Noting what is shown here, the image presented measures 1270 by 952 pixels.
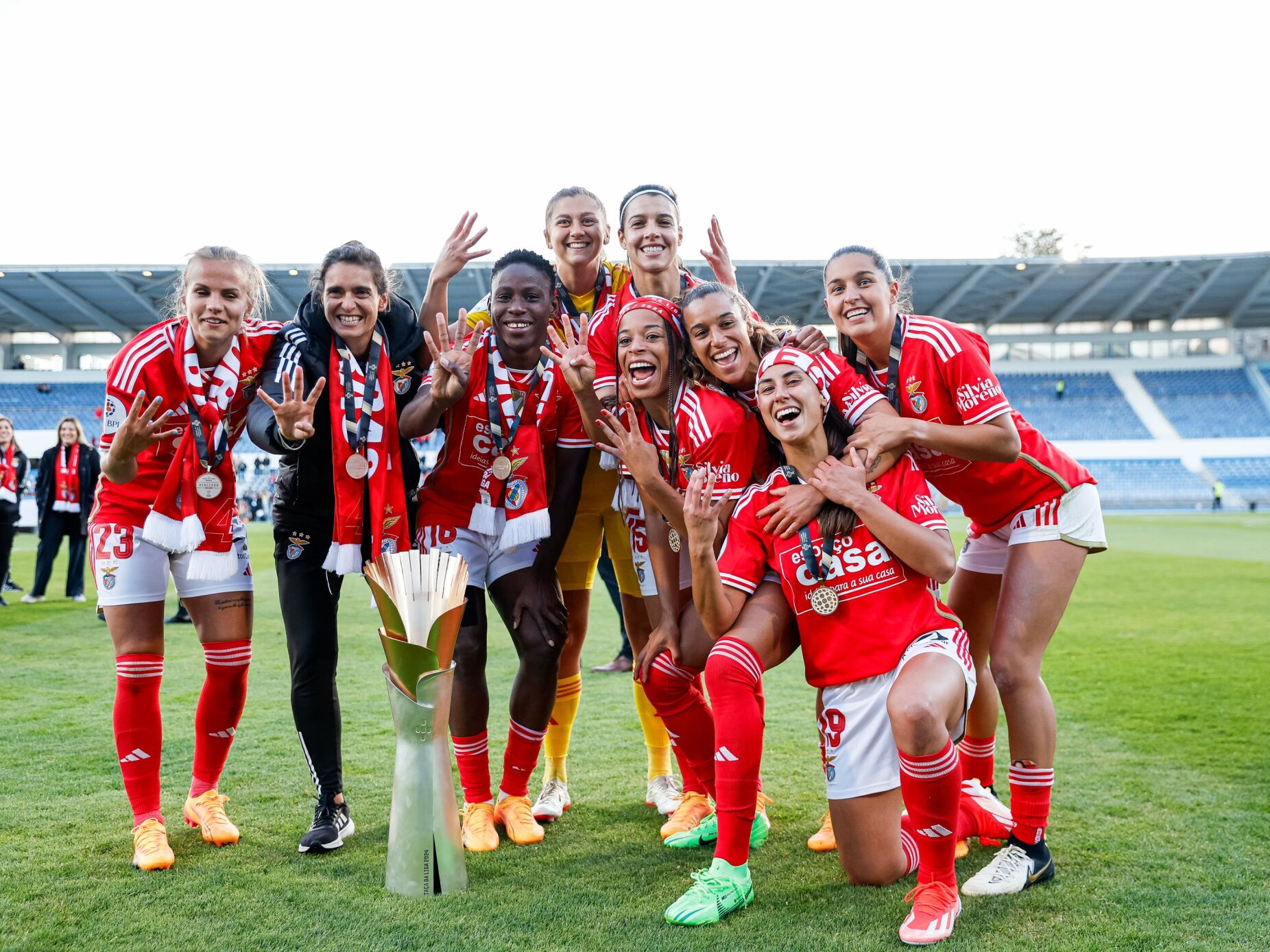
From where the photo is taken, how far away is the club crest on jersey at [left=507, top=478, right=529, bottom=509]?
12.2 ft

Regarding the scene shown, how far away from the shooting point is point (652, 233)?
3.85 meters

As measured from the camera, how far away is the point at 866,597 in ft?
10.2

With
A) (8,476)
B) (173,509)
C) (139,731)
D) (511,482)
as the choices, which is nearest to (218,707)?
(139,731)

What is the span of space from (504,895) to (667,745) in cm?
127

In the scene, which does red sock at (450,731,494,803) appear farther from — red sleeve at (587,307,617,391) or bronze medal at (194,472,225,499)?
red sleeve at (587,307,617,391)

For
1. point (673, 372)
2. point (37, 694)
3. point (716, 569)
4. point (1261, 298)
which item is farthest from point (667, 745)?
point (1261, 298)

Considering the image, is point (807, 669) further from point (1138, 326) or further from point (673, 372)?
point (1138, 326)

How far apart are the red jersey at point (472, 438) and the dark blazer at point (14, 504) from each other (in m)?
8.74

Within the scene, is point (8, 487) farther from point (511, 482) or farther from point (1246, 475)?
point (1246, 475)

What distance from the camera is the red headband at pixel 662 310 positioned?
3.52 meters

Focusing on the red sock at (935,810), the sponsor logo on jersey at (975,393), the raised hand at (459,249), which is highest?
the raised hand at (459,249)

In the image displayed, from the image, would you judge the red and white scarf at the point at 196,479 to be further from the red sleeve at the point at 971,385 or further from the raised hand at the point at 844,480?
Answer: the red sleeve at the point at 971,385

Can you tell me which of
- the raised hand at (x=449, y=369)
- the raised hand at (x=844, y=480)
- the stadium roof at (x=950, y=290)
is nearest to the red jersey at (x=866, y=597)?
the raised hand at (x=844, y=480)

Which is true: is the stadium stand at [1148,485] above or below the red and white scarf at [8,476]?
below
